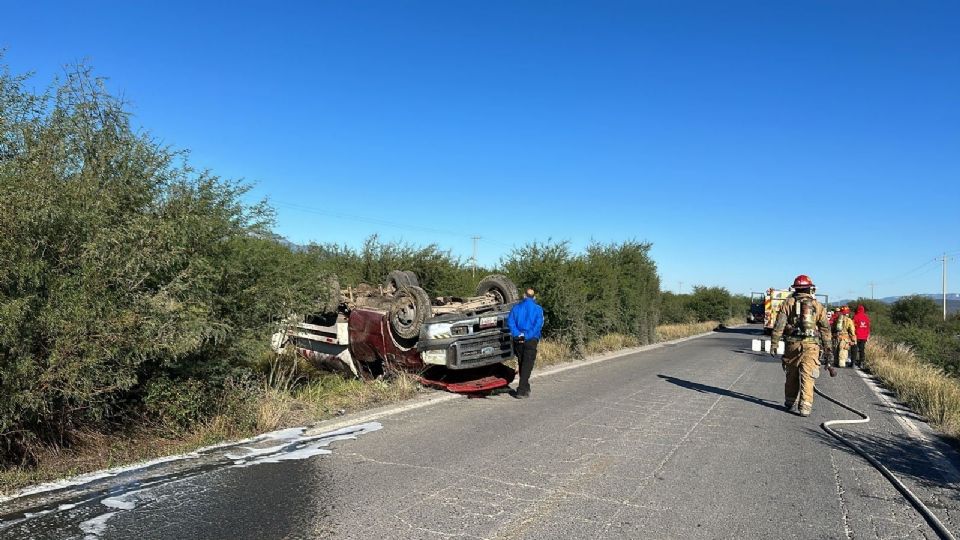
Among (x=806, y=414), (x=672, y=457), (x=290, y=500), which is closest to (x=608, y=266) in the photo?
(x=806, y=414)

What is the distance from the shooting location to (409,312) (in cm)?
1062

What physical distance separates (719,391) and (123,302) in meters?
9.89

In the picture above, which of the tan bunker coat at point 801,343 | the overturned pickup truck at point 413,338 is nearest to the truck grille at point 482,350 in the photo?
the overturned pickup truck at point 413,338

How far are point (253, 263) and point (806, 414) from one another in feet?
26.7

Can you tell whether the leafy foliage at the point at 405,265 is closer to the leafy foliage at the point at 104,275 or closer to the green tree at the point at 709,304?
the leafy foliage at the point at 104,275

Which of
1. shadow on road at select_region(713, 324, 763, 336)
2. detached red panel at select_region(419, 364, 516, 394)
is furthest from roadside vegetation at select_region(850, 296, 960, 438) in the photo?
shadow on road at select_region(713, 324, 763, 336)

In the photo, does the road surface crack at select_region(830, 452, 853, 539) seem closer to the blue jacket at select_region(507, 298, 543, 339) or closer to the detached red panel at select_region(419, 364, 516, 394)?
the blue jacket at select_region(507, 298, 543, 339)

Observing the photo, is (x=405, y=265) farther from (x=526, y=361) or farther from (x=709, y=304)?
(x=709, y=304)

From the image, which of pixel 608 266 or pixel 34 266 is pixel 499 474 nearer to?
pixel 34 266

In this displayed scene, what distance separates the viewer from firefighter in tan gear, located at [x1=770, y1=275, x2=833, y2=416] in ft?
31.0

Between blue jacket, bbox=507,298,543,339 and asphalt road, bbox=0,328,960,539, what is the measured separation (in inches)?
74.5

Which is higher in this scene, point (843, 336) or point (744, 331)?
point (843, 336)

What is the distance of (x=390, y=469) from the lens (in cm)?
579

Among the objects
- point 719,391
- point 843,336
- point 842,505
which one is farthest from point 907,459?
point 843,336
